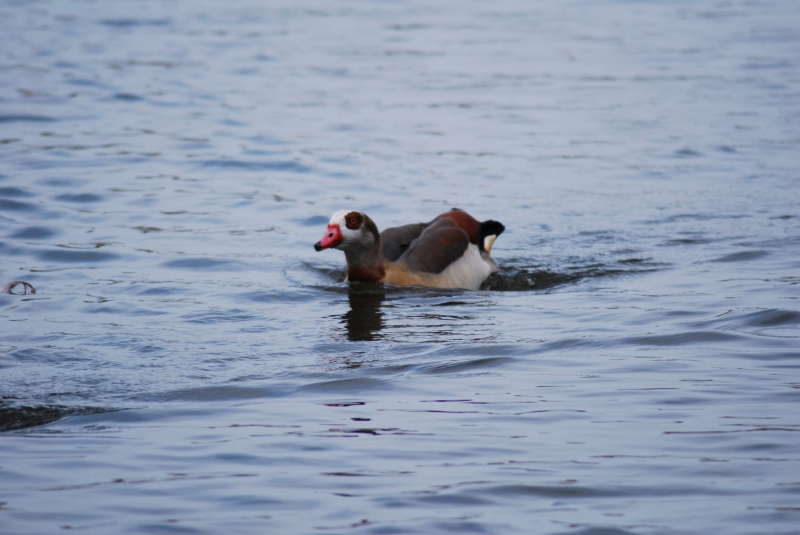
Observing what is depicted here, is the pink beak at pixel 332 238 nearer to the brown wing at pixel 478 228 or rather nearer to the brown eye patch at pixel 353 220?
the brown eye patch at pixel 353 220

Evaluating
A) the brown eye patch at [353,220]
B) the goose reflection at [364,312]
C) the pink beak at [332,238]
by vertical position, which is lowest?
the goose reflection at [364,312]

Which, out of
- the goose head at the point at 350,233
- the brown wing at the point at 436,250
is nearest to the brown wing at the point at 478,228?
the brown wing at the point at 436,250

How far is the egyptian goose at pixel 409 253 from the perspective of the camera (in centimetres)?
1080

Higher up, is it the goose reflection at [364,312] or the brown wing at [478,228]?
the brown wing at [478,228]

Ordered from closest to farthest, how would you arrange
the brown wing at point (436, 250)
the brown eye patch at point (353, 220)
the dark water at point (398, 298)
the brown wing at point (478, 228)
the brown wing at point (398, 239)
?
the dark water at point (398, 298)
the brown eye patch at point (353, 220)
the brown wing at point (436, 250)
the brown wing at point (398, 239)
the brown wing at point (478, 228)

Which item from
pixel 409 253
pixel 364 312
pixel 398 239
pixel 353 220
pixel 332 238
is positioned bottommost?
pixel 364 312

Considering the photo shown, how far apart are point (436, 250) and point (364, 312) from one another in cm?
160

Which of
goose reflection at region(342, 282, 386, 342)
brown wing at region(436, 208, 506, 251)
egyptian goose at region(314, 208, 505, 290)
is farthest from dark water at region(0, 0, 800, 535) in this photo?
brown wing at region(436, 208, 506, 251)

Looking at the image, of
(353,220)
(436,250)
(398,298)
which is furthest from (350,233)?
(436,250)

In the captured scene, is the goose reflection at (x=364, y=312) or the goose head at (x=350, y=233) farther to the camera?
the goose head at (x=350, y=233)

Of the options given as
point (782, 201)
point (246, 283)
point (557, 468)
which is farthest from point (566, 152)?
point (557, 468)

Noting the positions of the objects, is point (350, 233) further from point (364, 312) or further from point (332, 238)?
point (364, 312)

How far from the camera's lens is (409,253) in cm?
1137

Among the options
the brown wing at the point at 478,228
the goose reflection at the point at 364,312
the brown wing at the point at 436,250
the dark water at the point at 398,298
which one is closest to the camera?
the dark water at the point at 398,298
